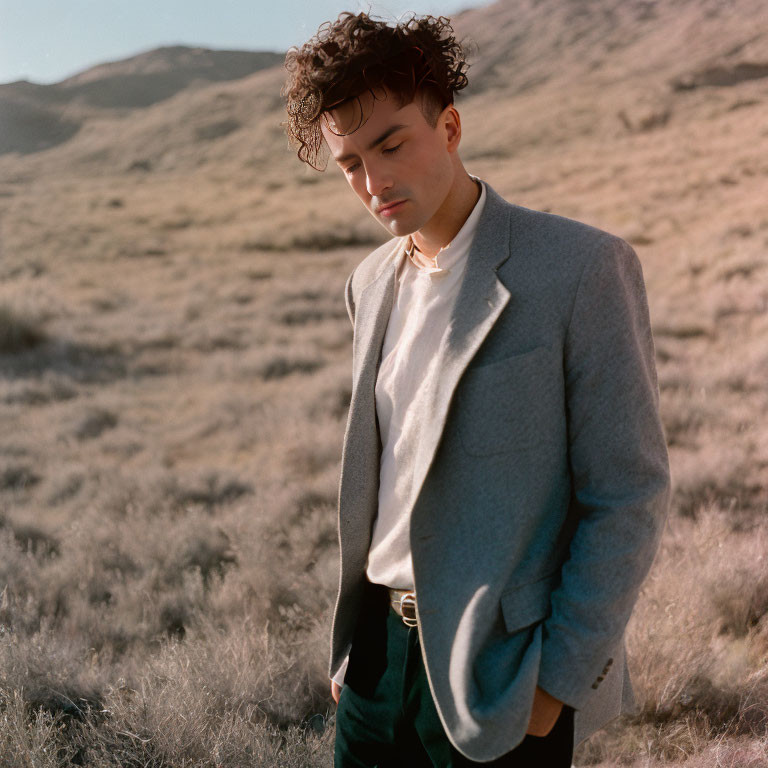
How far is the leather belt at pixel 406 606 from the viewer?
5.02 feet

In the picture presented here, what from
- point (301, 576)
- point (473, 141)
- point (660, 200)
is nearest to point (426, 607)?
point (301, 576)

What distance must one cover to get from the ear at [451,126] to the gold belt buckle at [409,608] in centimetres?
94

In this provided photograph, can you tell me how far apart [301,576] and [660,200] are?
16.6 m

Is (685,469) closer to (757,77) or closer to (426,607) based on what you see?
(426,607)

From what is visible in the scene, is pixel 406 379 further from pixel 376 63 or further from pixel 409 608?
pixel 376 63

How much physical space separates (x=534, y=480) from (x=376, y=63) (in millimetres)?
850

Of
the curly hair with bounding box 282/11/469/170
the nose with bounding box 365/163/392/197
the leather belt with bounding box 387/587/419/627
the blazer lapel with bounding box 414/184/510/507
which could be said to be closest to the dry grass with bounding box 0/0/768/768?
the leather belt with bounding box 387/587/419/627

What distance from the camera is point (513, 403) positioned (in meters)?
1.31

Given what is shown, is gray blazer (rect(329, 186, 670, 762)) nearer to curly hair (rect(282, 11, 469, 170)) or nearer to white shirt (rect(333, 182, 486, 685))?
white shirt (rect(333, 182, 486, 685))

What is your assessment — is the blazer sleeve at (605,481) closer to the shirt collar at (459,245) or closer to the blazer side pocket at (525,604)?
the blazer side pocket at (525,604)

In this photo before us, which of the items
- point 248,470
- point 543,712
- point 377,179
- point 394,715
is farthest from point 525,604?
point 248,470

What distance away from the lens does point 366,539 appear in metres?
1.69

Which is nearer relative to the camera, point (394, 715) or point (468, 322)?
point (468, 322)

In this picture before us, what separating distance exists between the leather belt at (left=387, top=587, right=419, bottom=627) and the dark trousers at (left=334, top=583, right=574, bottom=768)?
0.06 ft
